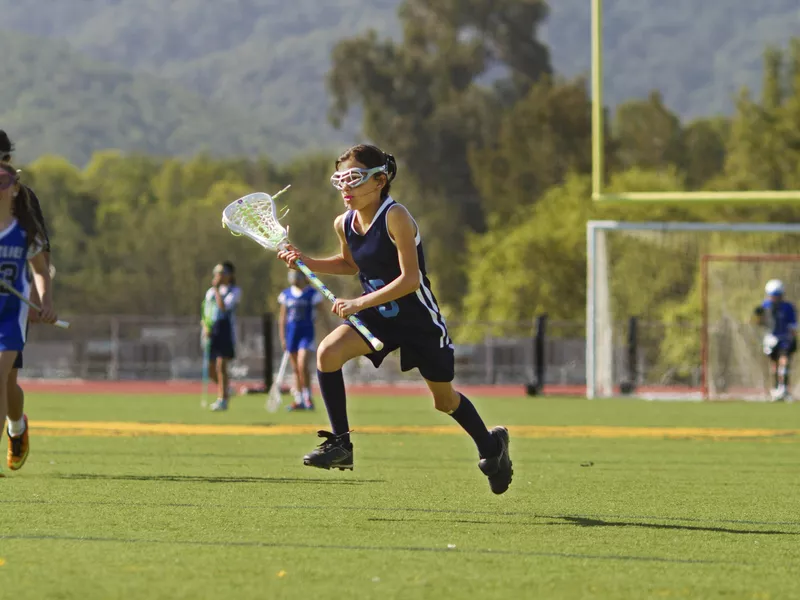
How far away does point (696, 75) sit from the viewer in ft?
164

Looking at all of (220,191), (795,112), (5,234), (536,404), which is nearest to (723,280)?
(536,404)

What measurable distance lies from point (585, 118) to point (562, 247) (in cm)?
1134

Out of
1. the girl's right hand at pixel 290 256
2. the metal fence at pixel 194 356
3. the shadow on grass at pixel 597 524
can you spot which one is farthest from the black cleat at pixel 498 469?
the metal fence at pixel 194 356

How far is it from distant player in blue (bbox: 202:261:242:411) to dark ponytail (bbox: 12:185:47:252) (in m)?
11.9

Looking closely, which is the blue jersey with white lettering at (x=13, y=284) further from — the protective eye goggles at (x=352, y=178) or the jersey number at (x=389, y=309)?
the jersey number at (x=389, y=309)

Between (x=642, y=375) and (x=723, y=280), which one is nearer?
(x=723, y=280)

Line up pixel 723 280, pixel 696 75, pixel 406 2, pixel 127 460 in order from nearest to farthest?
pixel 127 460, pixel 723 280, pixel 696 75, pixel 406 2

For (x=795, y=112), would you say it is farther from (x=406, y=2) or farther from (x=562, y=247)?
(x=406, y=2)

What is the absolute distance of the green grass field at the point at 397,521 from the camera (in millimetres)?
5828

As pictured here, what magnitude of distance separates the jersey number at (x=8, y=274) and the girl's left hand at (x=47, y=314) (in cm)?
30

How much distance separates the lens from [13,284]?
925 cm

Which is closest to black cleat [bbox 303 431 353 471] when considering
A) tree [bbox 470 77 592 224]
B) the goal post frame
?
the goal post frame

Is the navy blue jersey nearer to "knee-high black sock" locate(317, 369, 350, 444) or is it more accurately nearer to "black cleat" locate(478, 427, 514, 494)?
"knee-high black sock" locate(317, 369, 350, 444)

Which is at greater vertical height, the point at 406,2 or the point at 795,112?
the point at 406,2
